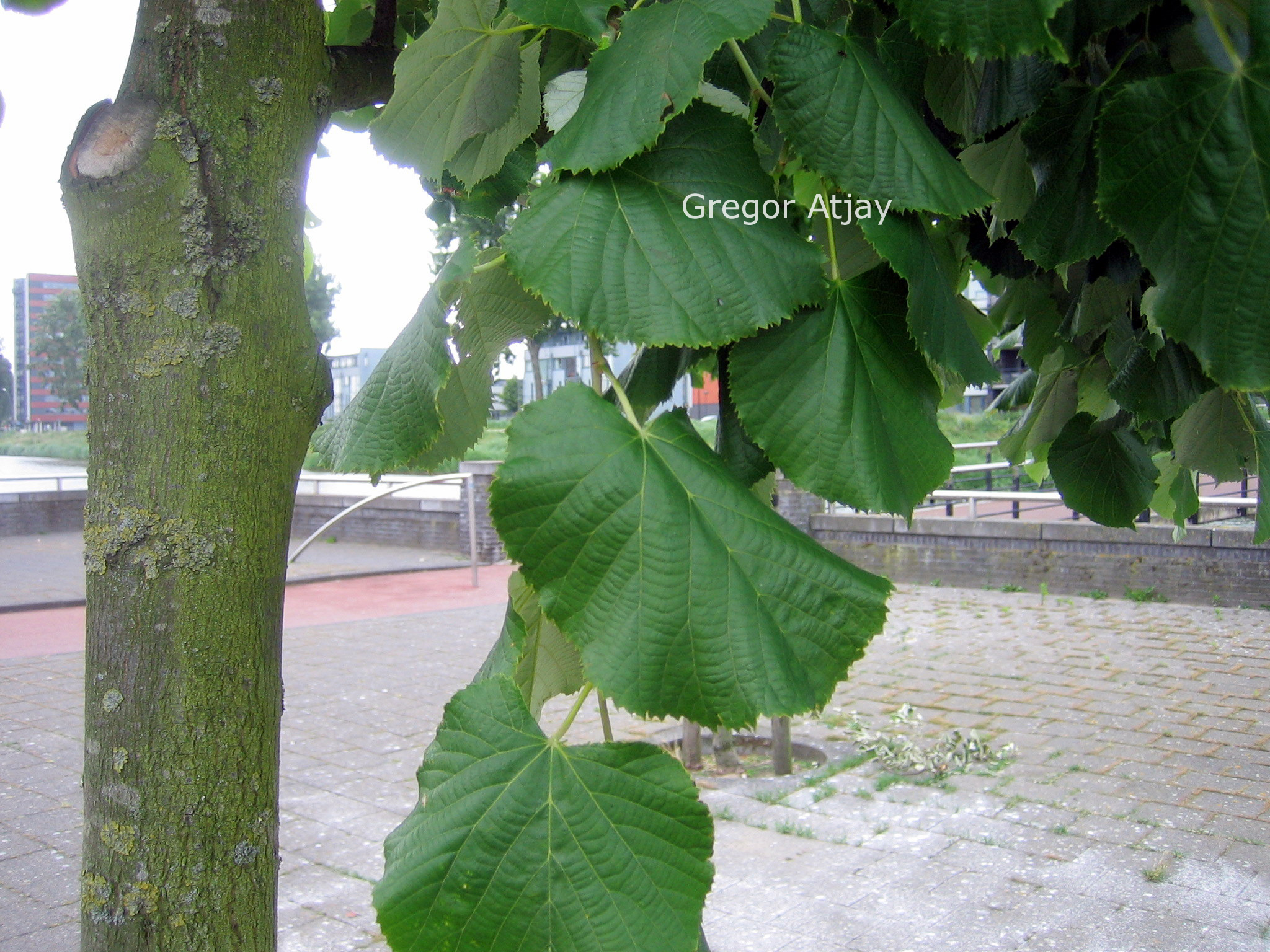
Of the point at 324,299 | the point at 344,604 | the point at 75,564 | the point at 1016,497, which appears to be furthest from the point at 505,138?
the point at 324,299

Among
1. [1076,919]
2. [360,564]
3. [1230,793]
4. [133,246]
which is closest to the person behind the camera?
[133,246]

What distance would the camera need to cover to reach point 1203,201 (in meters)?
0.69

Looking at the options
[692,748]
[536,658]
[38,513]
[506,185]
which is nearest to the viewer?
[536,658]

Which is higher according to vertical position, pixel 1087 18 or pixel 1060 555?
pixel 1087 18

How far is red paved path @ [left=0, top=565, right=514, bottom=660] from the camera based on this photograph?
8.57 metres

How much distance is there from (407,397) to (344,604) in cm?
993

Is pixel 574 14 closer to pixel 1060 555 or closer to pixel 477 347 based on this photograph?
pixel 477 347

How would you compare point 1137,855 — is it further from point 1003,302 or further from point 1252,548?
point 1252,548

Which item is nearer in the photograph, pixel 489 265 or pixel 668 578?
pixel 668 578

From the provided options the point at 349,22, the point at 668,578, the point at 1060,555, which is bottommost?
the point at 1060,555

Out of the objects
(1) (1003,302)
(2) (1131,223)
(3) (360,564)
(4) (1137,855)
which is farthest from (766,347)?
(3) (360,564)

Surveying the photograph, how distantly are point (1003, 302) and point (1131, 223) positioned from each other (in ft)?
3.35

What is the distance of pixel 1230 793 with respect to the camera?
4.37 metres

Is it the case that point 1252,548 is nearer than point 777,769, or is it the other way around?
point 777,769
